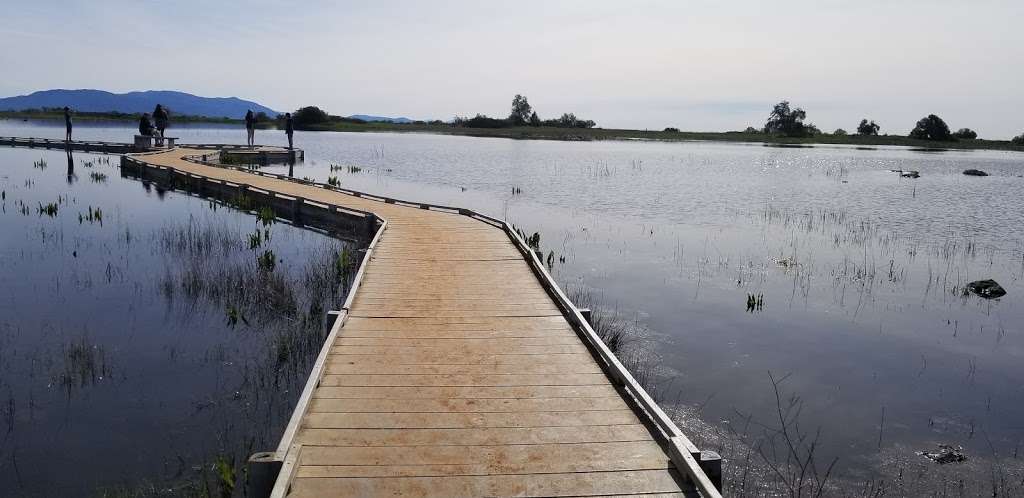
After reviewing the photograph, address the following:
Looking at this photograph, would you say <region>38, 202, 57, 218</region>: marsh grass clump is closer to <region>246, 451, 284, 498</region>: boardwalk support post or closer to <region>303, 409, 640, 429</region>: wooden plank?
<region>303, 409, 640, 429</region>: wooden plank

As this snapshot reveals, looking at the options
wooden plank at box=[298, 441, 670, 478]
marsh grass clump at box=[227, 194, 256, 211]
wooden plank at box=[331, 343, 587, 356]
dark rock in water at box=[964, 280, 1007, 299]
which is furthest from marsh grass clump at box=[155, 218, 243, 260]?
dark rock in water at box=[964, 280, 1007, 299]

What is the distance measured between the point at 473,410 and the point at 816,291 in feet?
29.9

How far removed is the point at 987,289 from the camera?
1239cm

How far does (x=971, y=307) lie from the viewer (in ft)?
38.1

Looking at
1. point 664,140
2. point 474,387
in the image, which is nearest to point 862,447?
point 474,387

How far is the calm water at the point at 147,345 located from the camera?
234 inches

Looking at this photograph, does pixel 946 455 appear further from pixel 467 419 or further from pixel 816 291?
pixel 816 291

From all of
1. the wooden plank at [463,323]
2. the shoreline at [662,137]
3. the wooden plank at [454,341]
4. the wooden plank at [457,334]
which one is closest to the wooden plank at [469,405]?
the wooden plank at [454,341]

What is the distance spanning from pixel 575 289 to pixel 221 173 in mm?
16999

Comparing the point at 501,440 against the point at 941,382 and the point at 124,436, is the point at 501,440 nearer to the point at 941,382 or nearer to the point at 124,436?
the point at 124,436

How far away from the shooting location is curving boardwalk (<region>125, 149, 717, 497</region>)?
13.8 ft

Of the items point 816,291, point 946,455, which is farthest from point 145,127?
point 946,455

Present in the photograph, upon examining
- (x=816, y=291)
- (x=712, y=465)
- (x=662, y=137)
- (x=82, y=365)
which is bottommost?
(x=82, y=365)

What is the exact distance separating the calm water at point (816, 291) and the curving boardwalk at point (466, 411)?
188 cm
